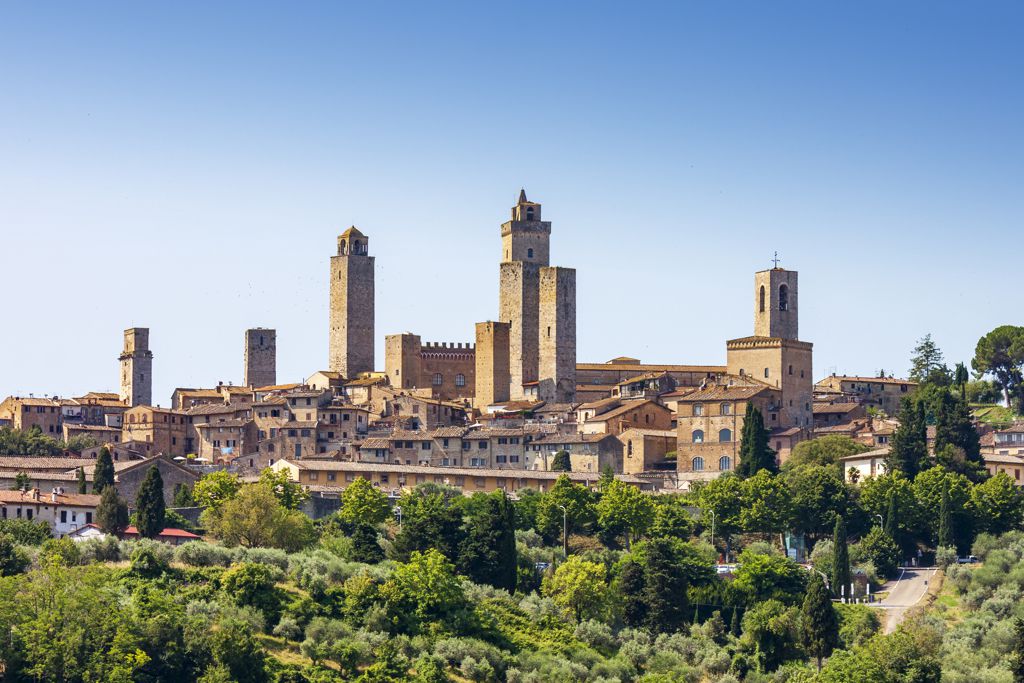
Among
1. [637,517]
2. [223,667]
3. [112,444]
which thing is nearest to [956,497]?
[637,517]

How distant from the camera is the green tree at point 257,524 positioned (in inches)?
2926

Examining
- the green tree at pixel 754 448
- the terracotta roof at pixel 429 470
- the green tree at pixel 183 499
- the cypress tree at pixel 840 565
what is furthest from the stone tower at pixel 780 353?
the green tree at pixel 183 499

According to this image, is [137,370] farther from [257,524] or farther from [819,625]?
[819,625]

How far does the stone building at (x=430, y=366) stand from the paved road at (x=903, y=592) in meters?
46.4

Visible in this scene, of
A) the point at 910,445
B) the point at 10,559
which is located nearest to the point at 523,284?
the point at 910,445

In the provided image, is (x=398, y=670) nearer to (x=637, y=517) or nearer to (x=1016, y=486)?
(x=637, y=517)

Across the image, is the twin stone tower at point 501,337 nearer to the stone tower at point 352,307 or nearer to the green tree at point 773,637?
the stone tower at point 352,307

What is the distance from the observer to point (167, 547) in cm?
6912

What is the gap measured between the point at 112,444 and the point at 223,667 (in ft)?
142

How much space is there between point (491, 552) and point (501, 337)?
47.4 m

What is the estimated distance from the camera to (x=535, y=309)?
12006 centimetres

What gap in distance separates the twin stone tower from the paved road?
3861cm

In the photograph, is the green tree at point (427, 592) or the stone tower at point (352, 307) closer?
the green tree at point (427, 592)

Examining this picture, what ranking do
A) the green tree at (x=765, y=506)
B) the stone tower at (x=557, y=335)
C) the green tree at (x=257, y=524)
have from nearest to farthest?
the green tree at (x=257, y=524) < the green tree at (x=765, y=506) < the stone tower at (x=557, y=335)
